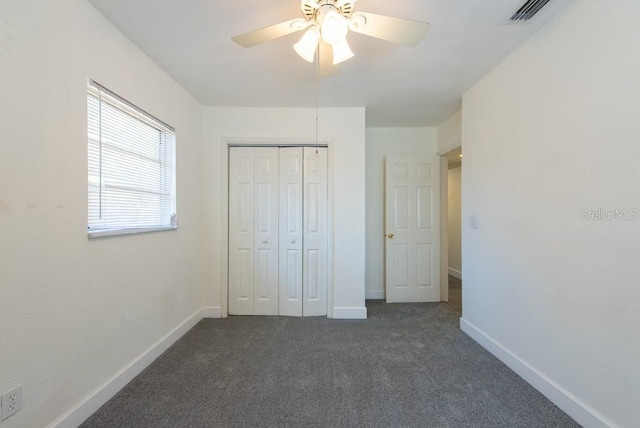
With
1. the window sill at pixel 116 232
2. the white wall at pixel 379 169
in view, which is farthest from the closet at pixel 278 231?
the window sill at pixel 116 232

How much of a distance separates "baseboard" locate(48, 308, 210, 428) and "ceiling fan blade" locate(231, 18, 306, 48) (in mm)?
2166

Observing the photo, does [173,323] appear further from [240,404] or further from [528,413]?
[528,413]

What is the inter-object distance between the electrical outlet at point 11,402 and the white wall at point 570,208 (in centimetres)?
279

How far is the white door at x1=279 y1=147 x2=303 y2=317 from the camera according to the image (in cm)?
304

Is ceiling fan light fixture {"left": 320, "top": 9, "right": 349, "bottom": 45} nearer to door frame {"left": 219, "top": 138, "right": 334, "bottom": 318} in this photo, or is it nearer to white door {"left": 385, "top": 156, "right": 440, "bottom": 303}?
door frame {"left": 219, "top": 138, "right": 334, "bottom": 318}

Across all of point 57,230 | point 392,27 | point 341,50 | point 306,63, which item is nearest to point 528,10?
point 392,27

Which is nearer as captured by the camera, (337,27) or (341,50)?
(337,27)

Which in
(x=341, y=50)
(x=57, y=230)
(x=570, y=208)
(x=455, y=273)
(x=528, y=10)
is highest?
(x=528, y=10)

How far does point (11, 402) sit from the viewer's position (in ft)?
3.73

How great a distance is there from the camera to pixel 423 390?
5.70ft

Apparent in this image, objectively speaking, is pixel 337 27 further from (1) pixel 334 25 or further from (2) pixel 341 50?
(2) pixel 341 50

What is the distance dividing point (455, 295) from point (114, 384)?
13.0 feet

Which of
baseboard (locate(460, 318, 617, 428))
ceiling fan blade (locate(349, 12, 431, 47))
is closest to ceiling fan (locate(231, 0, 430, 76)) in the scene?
ceiling fan blade (locate(349, 12, 431, 47))

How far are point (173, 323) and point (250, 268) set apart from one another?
92 cm
